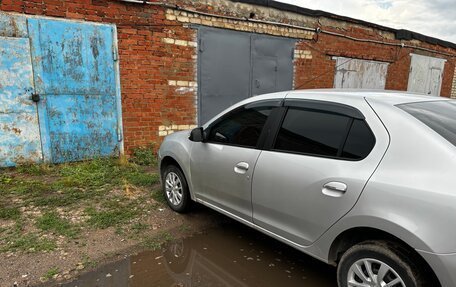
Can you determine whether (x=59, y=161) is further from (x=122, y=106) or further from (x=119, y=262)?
(x=119, y=262)

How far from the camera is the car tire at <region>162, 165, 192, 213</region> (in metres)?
3.84

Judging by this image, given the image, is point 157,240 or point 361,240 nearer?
point 361,240

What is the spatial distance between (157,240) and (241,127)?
151 cm

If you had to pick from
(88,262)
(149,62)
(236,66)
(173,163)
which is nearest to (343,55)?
(236,66)

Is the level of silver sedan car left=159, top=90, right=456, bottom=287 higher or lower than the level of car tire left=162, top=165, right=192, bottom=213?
higher

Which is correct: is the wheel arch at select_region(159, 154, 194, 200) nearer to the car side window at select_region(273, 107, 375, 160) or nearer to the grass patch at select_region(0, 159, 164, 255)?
the grass patch at select_region(0, 159, 164, 255)

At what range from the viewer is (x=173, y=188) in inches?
158

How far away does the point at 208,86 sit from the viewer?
7031mm

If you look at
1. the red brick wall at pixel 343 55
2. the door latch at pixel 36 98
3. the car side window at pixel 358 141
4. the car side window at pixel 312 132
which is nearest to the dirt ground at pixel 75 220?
the door latch at pixel 36 98

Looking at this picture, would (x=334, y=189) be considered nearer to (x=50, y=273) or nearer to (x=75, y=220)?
(x=50, y=273)

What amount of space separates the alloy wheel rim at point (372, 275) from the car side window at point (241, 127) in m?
1.30

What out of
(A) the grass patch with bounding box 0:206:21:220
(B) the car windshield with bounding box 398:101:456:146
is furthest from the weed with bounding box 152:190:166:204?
(B) the car windshield with bounding box 398:101:456:146

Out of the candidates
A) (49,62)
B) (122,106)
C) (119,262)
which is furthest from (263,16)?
(119,262)

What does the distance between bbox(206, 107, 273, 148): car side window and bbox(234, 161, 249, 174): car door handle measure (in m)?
0.18
